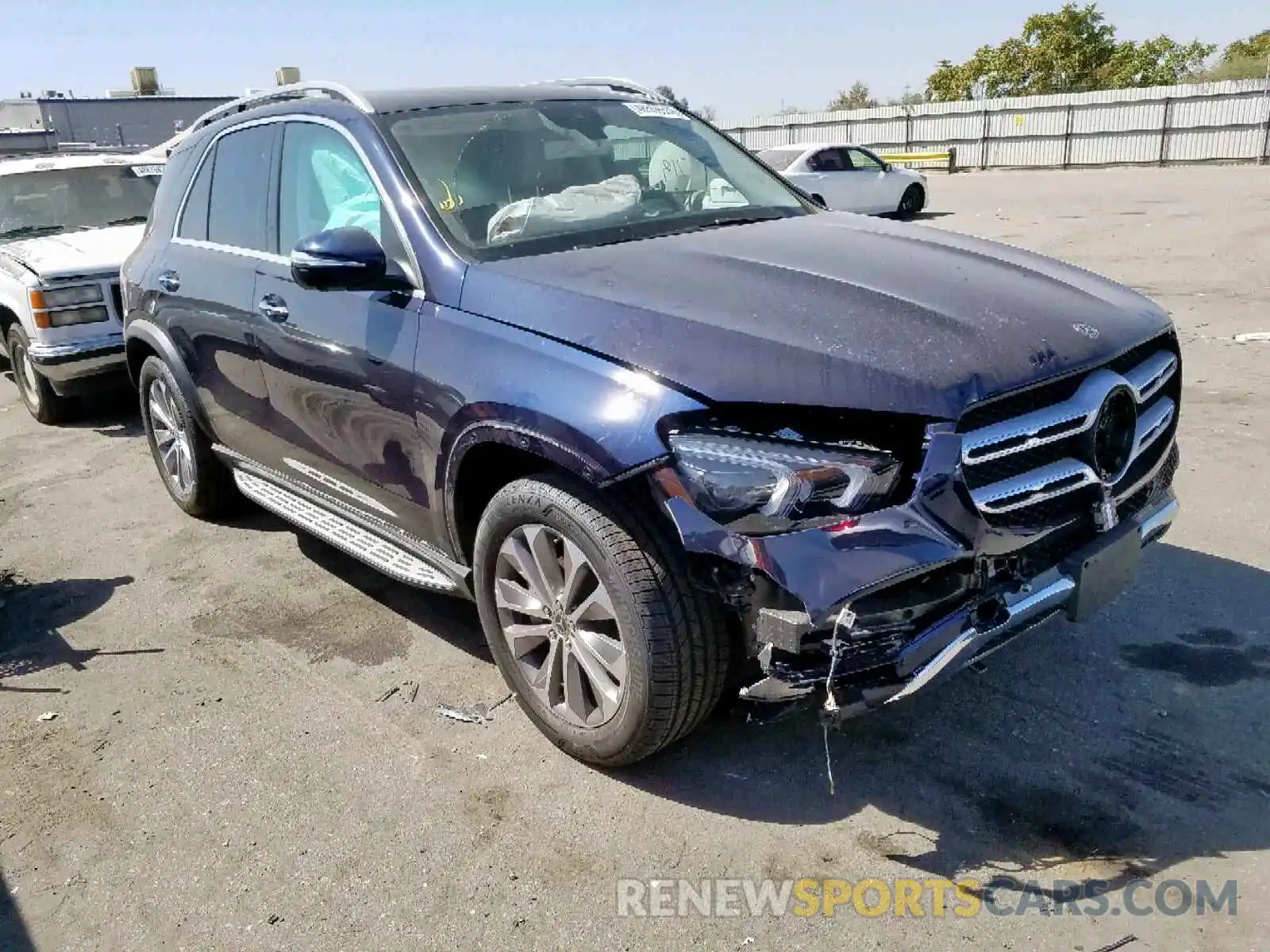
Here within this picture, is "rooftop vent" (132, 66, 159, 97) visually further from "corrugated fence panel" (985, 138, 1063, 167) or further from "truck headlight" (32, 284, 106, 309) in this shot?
"corrugated fence panel" (985, 138, 1063, 167)

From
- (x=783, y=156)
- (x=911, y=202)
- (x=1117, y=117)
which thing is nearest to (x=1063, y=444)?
(x=783, y=156)

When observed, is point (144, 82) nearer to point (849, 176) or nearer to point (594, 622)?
point (849, 176)

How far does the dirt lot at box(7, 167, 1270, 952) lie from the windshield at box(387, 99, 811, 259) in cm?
159

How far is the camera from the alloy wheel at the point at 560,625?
288 centimetres

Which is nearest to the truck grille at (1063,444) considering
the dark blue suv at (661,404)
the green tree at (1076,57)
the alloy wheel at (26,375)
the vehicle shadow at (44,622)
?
the dark blue suv at (661,404)

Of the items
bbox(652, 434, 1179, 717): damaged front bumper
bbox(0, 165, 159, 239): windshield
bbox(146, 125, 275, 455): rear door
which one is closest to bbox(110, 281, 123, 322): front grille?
bbox(0, 165, 159, 239): windshield

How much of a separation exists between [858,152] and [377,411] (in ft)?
57.8

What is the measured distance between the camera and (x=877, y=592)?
2.45 m

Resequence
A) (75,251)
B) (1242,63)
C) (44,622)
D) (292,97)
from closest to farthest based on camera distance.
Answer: (292,97) → (44,622) → (75,251) → (1242,63)

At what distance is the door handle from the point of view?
3.88 meters

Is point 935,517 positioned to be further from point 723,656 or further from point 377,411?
point 377,411

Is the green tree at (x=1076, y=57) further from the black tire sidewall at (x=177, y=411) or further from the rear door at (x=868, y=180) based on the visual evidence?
the black tire sidewall at (x=177, y=411)

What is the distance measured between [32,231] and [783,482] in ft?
25.5

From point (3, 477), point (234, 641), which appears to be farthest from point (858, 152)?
point (234, 641)
